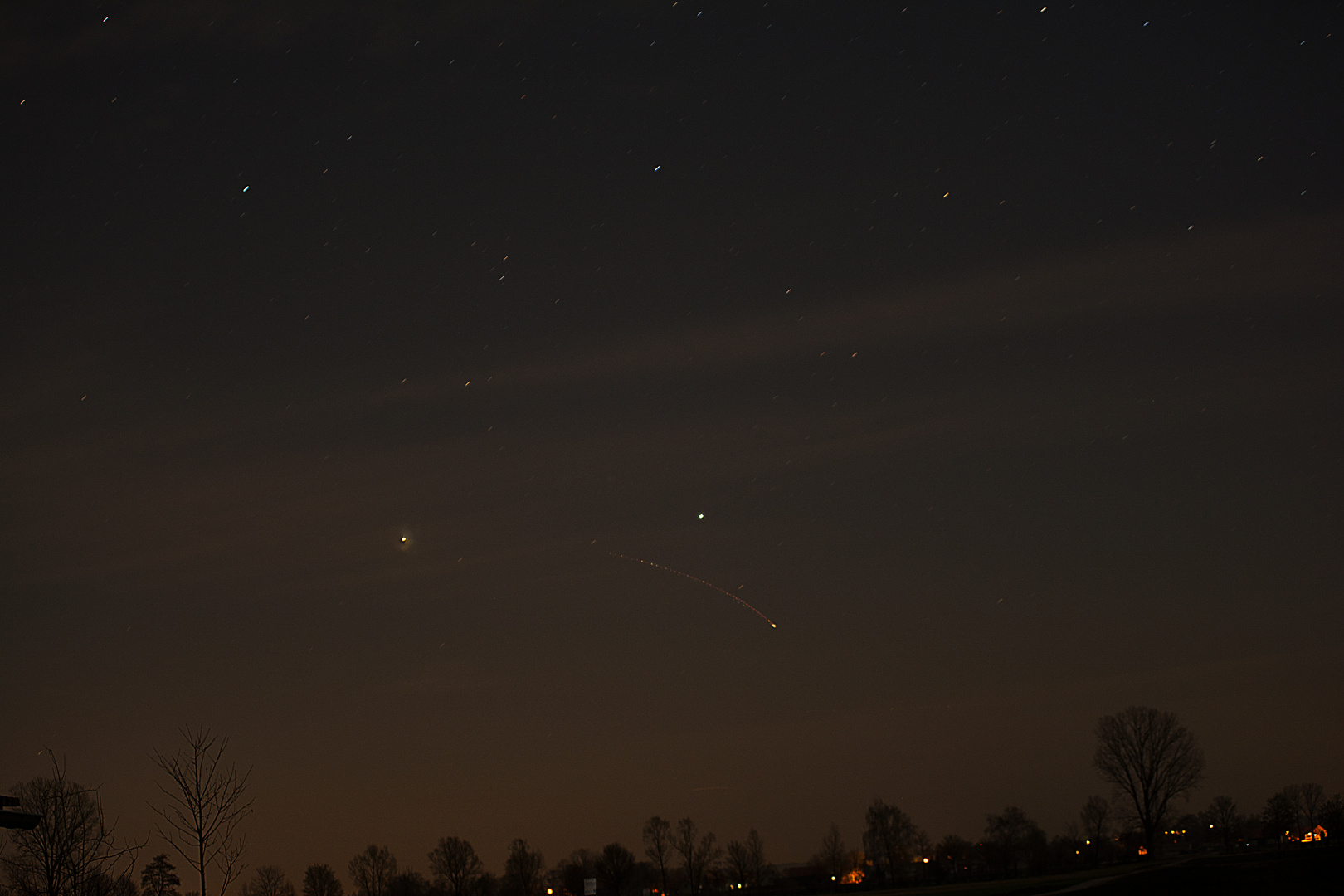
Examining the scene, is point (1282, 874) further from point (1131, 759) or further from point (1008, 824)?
point (1008, 824)

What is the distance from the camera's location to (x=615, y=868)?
524 feet

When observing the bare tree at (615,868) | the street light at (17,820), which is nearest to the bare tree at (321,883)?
the bare tree at (615,868)

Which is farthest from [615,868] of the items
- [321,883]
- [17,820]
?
[17,820]

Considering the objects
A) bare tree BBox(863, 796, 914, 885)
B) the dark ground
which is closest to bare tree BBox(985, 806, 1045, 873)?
bare tree BBox(863, 796, 914, 885)

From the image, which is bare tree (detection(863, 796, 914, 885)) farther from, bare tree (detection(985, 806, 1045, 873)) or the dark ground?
the dark ground

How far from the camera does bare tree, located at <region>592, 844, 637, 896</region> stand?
523 ft

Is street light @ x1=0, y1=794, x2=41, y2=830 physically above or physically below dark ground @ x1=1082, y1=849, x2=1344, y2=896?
above

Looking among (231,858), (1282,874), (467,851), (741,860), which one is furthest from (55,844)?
(741,860)

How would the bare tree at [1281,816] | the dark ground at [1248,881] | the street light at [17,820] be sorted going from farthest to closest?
the bare tree at [1281,816]
the dark ground at [1248,881]
the street light at [17,820]

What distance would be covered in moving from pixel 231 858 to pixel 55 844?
3.76 m

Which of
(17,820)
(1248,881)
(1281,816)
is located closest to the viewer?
(17,820)

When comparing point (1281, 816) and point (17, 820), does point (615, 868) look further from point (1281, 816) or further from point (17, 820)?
point (17, 820)

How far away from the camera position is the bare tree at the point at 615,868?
159375 mm

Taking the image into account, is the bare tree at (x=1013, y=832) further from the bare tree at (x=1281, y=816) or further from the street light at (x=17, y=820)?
the street light at (x=17, y=820)
